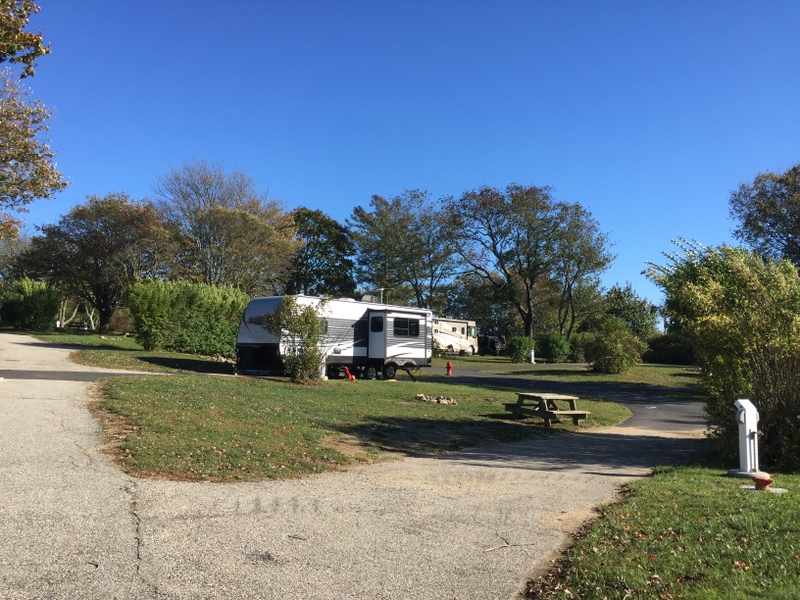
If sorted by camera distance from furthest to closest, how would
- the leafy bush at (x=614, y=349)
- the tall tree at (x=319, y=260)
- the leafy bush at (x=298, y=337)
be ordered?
the tall tree at (x=319, y=260) → the leafy bush at (x=614, y=349) → the leafy bush at (x=298, y=337)

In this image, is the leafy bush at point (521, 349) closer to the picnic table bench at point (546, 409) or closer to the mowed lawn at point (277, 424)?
the mowed lawn at point (277, 424)

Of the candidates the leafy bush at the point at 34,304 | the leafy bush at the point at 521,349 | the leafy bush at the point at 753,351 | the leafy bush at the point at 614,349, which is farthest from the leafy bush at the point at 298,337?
the leafy bush at the point at 34,304

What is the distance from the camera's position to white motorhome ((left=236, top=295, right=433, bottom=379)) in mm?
20656

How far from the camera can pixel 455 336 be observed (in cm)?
4669

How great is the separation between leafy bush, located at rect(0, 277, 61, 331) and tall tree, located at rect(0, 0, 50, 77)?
97.3ft

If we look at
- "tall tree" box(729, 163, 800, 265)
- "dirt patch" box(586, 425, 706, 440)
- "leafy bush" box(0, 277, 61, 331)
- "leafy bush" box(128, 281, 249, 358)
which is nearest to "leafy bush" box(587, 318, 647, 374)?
"tall tree" box(729, 163, 800, 265)

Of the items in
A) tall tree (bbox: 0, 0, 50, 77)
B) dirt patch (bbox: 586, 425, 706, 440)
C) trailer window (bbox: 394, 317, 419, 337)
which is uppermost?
tall tree (bbox: 0, 0, 50, 77)

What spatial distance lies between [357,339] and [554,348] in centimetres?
2100

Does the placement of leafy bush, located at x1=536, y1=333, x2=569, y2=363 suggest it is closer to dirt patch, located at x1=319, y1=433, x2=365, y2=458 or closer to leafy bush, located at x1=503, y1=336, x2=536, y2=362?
leafy bush, located at x1=503, y1=336, x2=536, y2=362

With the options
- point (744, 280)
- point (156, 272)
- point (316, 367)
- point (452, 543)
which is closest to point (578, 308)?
point (156, 272)

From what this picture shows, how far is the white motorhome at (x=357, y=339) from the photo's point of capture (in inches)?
813

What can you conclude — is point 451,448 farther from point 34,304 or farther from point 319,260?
point 319,260

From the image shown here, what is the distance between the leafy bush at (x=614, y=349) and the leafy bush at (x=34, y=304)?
3151 centimetres

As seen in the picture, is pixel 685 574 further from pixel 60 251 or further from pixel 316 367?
pixel 60 251
